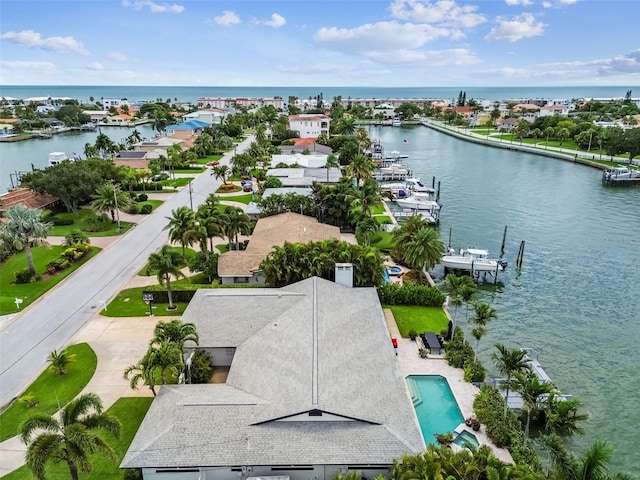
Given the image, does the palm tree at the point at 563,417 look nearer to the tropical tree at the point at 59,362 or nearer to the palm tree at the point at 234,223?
the tropical tree at the point at 59,362

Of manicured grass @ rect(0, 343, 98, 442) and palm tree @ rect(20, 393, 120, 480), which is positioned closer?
palm tree @ rect(20, 393, 120, 480)

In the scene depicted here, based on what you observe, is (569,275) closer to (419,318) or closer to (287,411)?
(419,318)

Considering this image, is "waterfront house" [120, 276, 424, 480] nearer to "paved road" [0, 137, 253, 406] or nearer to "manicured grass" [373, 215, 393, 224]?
"paved road" [0, 137, 253, 406]

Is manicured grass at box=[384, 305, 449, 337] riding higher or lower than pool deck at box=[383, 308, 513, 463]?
higher

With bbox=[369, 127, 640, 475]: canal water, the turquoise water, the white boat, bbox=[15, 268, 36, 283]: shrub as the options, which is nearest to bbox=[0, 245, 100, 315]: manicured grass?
bbox=[15, 268, 36, 283]: shrub

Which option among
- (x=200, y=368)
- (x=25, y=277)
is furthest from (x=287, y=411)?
(x=25, y=277)

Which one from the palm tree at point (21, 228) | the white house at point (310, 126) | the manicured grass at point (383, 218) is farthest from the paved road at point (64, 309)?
the white house at point (310, 126)
